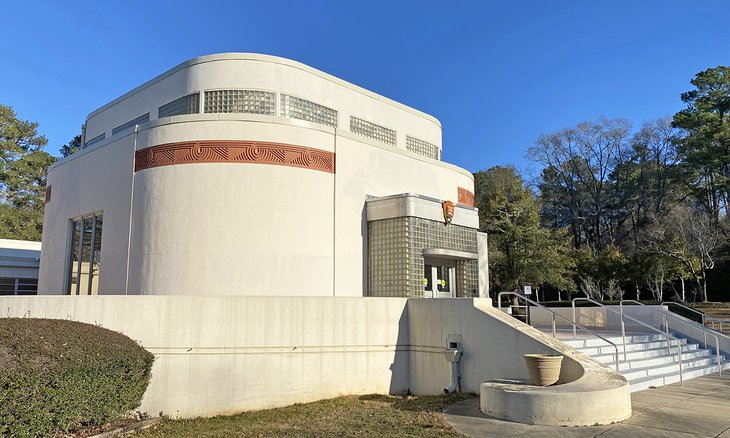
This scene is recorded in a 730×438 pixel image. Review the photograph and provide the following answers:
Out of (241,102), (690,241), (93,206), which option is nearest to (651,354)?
(241,102)

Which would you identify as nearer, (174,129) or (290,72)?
(174,129)

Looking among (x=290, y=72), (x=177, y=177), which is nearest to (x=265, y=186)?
(x=177, y=177)

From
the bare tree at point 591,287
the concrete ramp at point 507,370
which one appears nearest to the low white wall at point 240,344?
the concrete ramp at point 507,370

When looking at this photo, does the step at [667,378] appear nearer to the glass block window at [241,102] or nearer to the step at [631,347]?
the step at [631,347]

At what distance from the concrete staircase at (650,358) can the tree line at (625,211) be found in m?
18.5

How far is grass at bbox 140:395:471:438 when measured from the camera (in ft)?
27.1

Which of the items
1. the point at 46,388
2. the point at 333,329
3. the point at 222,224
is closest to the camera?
the point at 46,388

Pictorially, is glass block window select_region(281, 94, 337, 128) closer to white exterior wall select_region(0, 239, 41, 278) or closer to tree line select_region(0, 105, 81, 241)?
white exterior wall select_region(0, 239, 41, 278)

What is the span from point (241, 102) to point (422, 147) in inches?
318

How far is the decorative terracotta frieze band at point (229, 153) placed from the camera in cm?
1588

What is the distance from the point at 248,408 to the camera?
1145cm

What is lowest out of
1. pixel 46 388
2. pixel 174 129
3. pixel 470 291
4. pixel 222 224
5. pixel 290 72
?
pixel 46 388

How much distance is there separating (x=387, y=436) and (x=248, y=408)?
4658 mm

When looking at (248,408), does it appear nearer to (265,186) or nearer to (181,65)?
(265,186)
